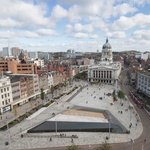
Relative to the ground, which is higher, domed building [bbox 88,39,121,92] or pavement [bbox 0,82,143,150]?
domed building [bbox 88,39,121,92]

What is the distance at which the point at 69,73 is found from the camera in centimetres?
15012

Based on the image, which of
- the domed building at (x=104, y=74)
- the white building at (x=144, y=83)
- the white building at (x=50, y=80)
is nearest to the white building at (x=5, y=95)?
the white building at (x=50, y=80)

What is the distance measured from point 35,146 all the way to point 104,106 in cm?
4024

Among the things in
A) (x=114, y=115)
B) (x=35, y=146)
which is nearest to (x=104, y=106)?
(x=114, y=115)

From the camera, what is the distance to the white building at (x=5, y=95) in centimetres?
6556

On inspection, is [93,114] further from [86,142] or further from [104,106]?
[86,142]

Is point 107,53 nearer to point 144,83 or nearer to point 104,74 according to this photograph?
point 104,74

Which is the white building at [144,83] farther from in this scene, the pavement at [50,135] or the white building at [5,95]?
the white building at [5,95]

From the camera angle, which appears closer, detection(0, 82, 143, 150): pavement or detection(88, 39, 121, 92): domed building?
detection(0, 82, 143, 150): pavement

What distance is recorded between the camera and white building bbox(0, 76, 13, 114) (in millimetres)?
65562

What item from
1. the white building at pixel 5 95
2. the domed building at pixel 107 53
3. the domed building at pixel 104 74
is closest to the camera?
the white building at pixel 5 95

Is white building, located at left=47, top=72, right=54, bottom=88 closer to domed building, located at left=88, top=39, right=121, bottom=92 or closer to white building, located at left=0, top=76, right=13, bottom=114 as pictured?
white building, located at left=0, top=76, right=13, bottom=114

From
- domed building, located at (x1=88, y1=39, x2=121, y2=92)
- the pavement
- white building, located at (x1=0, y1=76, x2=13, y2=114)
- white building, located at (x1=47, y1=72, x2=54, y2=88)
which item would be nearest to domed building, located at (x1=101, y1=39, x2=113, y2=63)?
domed building, located at (x1=88, y1=39, x2=121, y2=92)

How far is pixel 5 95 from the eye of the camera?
6738 cm
